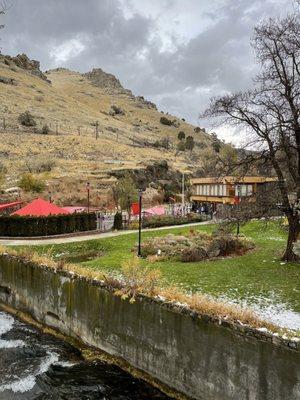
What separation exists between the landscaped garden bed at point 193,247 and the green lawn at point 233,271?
0.79 meters

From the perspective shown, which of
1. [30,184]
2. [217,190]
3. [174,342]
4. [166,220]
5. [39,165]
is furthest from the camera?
[39,165]

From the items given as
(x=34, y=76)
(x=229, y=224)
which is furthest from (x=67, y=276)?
(x=34, y=76)

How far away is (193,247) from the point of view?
25.5 metres

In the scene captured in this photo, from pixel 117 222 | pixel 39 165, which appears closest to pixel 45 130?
pixel 39 165

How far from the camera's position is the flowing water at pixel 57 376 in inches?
523

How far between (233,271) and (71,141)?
71.0 metres

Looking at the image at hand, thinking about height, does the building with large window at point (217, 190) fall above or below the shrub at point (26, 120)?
below

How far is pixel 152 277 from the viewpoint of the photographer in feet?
48.3

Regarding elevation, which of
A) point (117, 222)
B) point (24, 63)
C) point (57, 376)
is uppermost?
point (24, 63)

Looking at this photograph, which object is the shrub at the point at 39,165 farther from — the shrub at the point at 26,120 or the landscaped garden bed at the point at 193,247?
the landscaped garden bed at the point at 193,247

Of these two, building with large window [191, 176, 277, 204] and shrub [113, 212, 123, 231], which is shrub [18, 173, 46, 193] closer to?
shrub [113, 212, 123, 231]

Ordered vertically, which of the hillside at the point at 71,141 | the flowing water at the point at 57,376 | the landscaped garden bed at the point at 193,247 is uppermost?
the hillside at the point at 71,141

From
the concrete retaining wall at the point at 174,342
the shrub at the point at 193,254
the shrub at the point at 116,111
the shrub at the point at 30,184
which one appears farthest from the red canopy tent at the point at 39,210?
the shrub at the point at 116,111

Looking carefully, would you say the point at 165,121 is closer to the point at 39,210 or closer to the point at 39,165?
the point at 39,165
